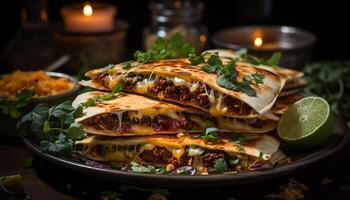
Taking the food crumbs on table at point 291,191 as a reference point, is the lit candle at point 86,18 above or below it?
above

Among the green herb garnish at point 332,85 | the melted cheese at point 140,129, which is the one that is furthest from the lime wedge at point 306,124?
the green herb garnish at point 332,85

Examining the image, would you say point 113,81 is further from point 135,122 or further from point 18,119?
point 18,119

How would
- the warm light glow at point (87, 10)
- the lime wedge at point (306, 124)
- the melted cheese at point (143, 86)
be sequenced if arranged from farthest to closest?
the warm light glow at point (87, 10) → the melted cheese at point (143, 86) → the lime wedge at point (306, 124)

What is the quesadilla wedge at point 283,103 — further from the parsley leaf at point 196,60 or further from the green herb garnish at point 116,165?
the green herb garnish at point 116,165

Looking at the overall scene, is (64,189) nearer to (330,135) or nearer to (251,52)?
(330,135)

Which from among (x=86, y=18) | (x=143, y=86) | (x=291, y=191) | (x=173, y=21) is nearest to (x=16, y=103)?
(x=143, y=86)

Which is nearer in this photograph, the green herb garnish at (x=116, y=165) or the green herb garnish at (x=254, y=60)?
the green herb garnish at (x=116, y=165)

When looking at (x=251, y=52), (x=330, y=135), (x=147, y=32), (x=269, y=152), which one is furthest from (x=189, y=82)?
(x=147, y=32)
